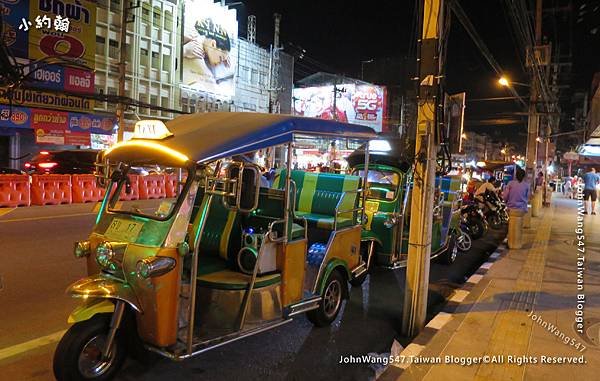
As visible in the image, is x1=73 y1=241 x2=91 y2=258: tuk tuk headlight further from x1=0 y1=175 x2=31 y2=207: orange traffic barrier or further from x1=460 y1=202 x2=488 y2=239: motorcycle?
x1=0 y1=175 x2=31 y2=207: orange traffic barrier

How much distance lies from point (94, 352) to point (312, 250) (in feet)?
9.46

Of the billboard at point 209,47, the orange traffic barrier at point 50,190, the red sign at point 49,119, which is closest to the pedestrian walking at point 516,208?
the orange traffic barrier at point 50,190

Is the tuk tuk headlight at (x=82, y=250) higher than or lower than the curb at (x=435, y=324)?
higher

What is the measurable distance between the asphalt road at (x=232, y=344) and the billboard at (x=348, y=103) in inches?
1537

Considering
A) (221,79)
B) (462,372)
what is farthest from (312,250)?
(221,79)

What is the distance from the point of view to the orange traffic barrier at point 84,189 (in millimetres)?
15859

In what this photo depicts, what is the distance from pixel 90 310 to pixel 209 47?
33267 millimetres

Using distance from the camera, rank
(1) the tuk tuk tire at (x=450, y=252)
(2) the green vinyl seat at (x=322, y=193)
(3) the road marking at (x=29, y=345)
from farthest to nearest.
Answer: (1) the tuk tuk tire at (x=450, y=252) → (2) the green vinyl seat at (x=322, y=193) → (3) the road marking at (x=29, y=345)

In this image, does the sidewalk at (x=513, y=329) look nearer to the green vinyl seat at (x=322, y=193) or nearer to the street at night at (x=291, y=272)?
the street at night at (x=291, y=272)

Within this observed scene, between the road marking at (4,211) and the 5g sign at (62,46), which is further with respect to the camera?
the 5g sign at (62,46)

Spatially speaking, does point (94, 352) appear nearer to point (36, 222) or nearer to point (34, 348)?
point (34, 348)

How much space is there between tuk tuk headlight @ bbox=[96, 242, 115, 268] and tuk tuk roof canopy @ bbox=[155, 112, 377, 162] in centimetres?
98

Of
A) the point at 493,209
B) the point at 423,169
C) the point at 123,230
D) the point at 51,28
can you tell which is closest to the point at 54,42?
the point at 51,28

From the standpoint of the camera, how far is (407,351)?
4.66 meters
